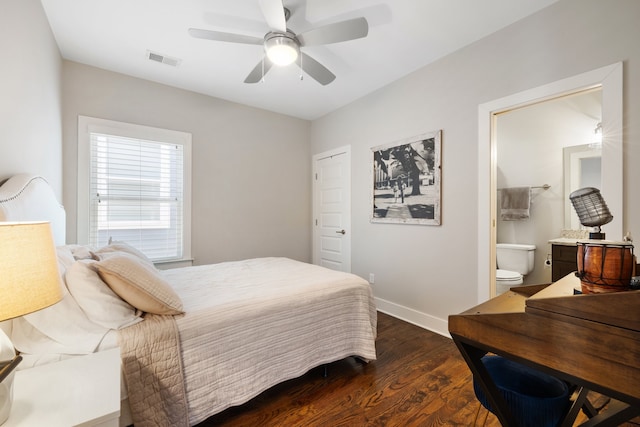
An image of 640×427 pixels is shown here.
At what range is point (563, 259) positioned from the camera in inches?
111

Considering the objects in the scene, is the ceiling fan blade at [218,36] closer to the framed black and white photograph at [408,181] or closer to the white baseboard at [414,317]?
the framed black and white photograph at [408,181]

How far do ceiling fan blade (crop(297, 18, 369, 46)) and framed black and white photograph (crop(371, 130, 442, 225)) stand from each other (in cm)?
135

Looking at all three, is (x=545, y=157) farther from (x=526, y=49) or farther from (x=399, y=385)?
(x=399, y=385)

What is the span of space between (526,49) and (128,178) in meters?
3.98

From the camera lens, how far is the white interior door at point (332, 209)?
3830mm

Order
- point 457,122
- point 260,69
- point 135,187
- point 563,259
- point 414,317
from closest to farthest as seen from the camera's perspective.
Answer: point 260,69 → point 457,122 → point 563,259 → point 414,317 → point 135,187

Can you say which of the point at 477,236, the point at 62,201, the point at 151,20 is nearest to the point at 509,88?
the point at 477,236

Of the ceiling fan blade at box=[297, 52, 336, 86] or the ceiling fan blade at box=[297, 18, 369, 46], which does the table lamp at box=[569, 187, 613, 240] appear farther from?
the ceiling fan blade at box=[297, 52, 336, 86]

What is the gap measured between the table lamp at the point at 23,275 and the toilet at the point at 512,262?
3.77m

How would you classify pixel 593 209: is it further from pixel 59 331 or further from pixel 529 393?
pixel 59 331

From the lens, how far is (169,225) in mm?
3293

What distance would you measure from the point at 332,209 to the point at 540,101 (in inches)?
104

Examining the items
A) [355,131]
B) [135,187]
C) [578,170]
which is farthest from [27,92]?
[578,170]

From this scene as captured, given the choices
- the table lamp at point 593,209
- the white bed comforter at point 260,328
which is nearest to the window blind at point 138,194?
the white bed comforter at point 260,328
